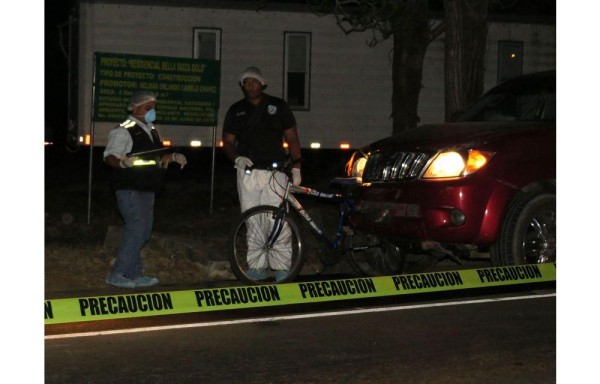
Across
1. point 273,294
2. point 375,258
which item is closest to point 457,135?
point 375,258

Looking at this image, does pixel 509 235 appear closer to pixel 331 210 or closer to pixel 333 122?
pixel 331 210

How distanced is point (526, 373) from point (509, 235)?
2.61 meters

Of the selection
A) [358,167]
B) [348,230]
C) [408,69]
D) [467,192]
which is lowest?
[348,230]

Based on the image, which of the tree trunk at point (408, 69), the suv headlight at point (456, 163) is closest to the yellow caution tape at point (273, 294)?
the suv headlight at point (456, 163)

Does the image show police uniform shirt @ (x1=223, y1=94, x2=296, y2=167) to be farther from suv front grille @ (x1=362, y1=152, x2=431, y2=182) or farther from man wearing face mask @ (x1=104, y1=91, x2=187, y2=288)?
suv front grille @ (x1=362, y1=152, x2=431, y2=182)

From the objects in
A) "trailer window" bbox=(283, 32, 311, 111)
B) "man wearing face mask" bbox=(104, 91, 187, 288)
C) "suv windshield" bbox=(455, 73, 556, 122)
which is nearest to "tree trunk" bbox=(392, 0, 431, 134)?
"trailer window" bbox=(283, 32, 311, 111)

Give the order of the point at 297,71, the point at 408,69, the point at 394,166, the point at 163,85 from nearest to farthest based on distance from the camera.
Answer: the point at 394,166
the point at 163,85
the point at 408,69
the point at 297,71

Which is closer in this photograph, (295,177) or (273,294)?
(273,294)

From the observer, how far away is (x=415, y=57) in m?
15.9

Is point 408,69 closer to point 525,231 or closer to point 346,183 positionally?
point 346,183

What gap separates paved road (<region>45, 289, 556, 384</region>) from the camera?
616 centimetres

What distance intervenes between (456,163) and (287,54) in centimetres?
1114

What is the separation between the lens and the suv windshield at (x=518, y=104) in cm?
945

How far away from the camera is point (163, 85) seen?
12844mm
